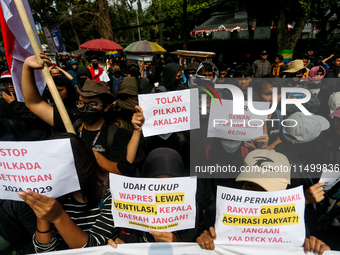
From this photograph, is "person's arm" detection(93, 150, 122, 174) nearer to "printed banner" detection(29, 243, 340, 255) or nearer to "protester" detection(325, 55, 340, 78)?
"printed banner" detection(29, 243, 340, 255)

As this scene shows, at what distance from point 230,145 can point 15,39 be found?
2.36 meters

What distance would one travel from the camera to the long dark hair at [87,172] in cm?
138

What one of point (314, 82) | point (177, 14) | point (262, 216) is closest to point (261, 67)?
point (314, 82)

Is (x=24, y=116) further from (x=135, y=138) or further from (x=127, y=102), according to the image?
(x=135, y=138)

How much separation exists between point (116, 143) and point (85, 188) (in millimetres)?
788

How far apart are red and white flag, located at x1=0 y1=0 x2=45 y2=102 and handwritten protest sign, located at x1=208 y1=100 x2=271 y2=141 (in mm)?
1877

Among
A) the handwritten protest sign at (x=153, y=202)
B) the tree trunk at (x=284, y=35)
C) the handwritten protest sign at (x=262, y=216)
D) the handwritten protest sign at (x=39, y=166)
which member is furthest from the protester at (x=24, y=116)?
the tree trunk at (x=284, y=35)

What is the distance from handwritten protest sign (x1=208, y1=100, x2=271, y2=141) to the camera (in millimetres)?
2395

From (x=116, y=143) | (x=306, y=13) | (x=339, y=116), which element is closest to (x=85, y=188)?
(x=116, y=143)

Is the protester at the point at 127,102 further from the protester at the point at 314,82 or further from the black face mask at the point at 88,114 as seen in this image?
the protester at the point at 314,82

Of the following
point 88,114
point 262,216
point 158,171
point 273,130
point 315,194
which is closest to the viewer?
point 262,216

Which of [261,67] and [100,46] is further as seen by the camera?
[100,46]

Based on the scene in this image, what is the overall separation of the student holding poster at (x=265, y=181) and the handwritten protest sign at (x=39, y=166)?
3.25 ft

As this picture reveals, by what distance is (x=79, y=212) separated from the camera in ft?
4.92
